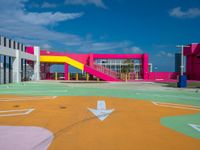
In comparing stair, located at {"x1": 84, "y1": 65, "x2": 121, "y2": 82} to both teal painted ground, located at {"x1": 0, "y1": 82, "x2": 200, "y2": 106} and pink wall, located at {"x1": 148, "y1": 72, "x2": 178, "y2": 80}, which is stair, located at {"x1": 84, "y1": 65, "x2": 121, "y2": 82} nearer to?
pink wall, located at {"x1": 148, "y1": 72, "x2": 178, "y2": 80}

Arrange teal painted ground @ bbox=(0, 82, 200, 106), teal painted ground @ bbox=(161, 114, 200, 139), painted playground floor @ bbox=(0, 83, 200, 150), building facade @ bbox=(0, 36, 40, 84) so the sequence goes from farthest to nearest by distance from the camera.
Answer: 1. building facade @ bbox=(0, 36, 40, 84)
2. teal painted ground @ bbox=(0, 82, 200, 106)
3. teal painted ground @ bbox=(161, 114, 200, 139)
4. painted playground floor @ bbox=(0, 83, 200, 150)

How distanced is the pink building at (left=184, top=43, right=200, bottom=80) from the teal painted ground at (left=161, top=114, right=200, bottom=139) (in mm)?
37837

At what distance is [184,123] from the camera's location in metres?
9.14

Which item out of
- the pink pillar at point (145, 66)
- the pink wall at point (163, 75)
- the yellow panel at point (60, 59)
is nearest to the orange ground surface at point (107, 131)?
the yellow panel at point (60, 59)

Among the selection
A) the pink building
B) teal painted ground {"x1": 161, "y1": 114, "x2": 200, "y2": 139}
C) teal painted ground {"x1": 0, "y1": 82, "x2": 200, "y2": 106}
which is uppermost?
the pink building

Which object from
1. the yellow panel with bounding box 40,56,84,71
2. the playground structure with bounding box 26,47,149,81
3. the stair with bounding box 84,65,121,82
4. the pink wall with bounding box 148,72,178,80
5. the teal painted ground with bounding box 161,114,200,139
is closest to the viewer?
the teal painted ground with bounding box 161,114,200,139

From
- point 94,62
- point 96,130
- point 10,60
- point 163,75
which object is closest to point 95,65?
point 94,62

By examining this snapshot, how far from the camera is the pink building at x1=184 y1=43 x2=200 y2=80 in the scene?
46.6 m

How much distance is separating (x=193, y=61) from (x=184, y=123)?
135 ft

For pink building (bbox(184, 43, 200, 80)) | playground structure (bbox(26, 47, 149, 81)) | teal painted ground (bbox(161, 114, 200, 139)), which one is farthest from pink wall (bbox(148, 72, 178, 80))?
teal painted ground (bbox(161, 114, 200, 139))

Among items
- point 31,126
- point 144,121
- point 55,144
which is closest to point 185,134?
point 144,121

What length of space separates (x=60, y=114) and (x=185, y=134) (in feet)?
15.1

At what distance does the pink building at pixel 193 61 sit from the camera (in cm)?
4659

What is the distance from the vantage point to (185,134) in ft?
24.6
